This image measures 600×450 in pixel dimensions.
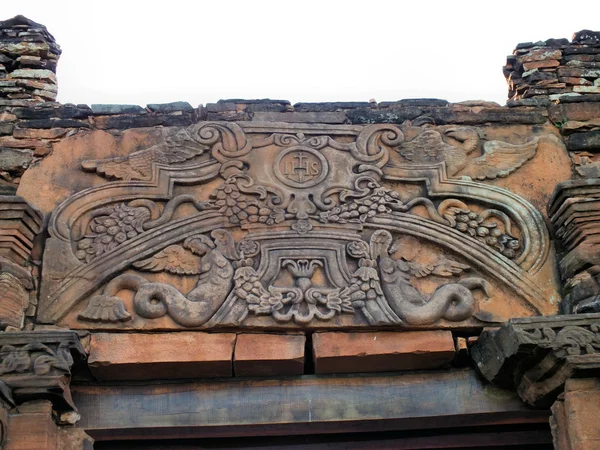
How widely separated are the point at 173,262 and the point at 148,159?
0.76 m

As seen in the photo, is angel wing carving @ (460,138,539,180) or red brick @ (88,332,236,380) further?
angel wing carving @ (460,138,539,180)

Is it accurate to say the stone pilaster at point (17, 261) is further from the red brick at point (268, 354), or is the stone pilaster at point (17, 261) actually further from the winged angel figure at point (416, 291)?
the winged angel figure at point (416, 291)

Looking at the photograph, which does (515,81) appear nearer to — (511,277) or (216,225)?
(511,277)

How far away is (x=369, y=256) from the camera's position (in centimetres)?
541

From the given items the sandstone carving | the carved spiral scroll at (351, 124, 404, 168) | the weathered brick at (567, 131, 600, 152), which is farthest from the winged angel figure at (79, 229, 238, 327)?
the weathered brick at (567, 131, 600, 152)

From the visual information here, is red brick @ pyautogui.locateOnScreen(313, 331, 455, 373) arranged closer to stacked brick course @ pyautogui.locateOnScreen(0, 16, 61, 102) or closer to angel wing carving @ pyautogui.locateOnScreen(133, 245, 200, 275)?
angel wing carving @ pyautogui.locateOnScreen(133, 245, 200, 275)

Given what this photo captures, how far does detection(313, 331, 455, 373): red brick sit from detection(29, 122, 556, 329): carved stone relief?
82mm

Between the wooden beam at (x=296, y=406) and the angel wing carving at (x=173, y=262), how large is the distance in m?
0.65

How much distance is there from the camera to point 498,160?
19.3ft

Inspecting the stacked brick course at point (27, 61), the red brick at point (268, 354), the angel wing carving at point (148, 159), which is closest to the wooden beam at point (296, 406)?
the red brick at point (268, 354)

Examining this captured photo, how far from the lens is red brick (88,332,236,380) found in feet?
16.5

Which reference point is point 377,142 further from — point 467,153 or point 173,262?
point 173,262

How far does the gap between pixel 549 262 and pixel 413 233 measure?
81cm

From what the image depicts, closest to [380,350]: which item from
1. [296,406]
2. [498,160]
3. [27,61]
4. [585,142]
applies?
[296,406]
